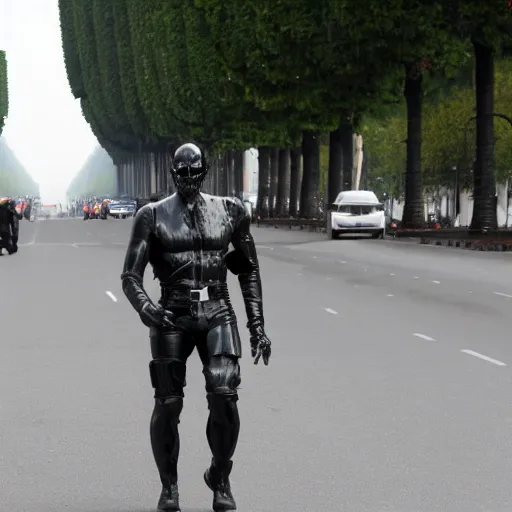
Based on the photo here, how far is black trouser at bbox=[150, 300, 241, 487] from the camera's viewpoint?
7012 millimetres

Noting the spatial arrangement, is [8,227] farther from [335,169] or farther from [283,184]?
[283,184]

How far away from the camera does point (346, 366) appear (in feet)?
43.7

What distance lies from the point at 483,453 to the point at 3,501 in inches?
117

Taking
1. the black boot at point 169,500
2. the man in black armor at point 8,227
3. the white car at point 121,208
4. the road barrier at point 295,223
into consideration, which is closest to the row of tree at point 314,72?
the road barrier at point 295,223

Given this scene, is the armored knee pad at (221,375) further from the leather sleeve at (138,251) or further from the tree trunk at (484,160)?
the tree trunk at (484,160)

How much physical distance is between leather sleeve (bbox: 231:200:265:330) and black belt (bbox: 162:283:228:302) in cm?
14

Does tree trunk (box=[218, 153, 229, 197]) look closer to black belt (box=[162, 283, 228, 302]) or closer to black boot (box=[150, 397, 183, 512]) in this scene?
black belt (box=[162, 283, 228, 302])

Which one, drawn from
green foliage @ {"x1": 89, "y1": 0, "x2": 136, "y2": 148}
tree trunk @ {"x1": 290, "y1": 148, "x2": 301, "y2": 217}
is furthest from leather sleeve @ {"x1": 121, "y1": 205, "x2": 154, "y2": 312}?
green foliage @ {"x1": 89, "y1": 0, "x2": 136, "y2": 148}

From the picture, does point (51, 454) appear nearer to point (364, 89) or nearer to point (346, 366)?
point (346, 366)

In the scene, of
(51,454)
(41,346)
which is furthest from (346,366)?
(51,454)

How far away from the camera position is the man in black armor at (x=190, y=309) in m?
7.03

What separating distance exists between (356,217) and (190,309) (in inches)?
1805

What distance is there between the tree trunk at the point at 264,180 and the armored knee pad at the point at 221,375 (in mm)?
80019

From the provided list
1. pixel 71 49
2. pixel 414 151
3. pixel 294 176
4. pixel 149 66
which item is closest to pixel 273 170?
pixel 294 176
